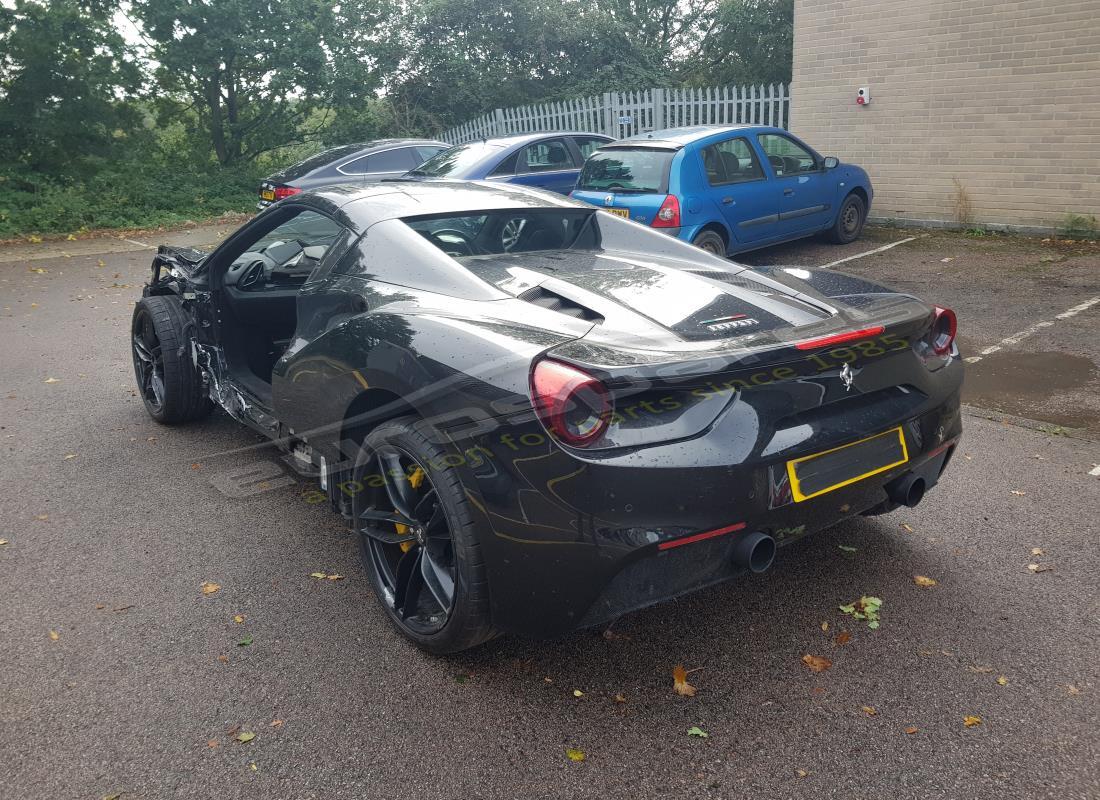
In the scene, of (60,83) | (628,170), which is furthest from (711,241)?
(60,83)

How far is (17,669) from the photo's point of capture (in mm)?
3016

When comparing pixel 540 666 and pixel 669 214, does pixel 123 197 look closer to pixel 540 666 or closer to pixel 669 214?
pixel 669 214

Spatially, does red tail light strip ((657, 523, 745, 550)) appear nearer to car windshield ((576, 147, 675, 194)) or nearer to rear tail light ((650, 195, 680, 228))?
rear tail light ((650, 195, 680, 228))

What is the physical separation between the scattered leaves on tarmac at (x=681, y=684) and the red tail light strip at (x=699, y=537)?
57 centimetres

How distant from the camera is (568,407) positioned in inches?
96.1

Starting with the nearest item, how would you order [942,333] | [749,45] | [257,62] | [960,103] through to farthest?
[942,333]
[960,103]
[257,62]
[749,45]

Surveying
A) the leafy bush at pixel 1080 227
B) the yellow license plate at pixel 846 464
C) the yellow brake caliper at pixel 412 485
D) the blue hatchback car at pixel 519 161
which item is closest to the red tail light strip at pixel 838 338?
the yellow license plate at pixel 846 464

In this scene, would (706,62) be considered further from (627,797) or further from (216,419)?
(627,797)

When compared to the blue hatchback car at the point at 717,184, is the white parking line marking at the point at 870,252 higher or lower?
lower

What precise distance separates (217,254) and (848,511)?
10.5 feet

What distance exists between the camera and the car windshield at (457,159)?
10.2m

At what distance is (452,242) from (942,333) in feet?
6.30

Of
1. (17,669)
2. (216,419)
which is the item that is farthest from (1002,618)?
(216,419)

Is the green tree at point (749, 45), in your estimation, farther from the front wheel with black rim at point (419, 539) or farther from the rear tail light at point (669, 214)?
the front wheel with black rim at point (419, 539)
